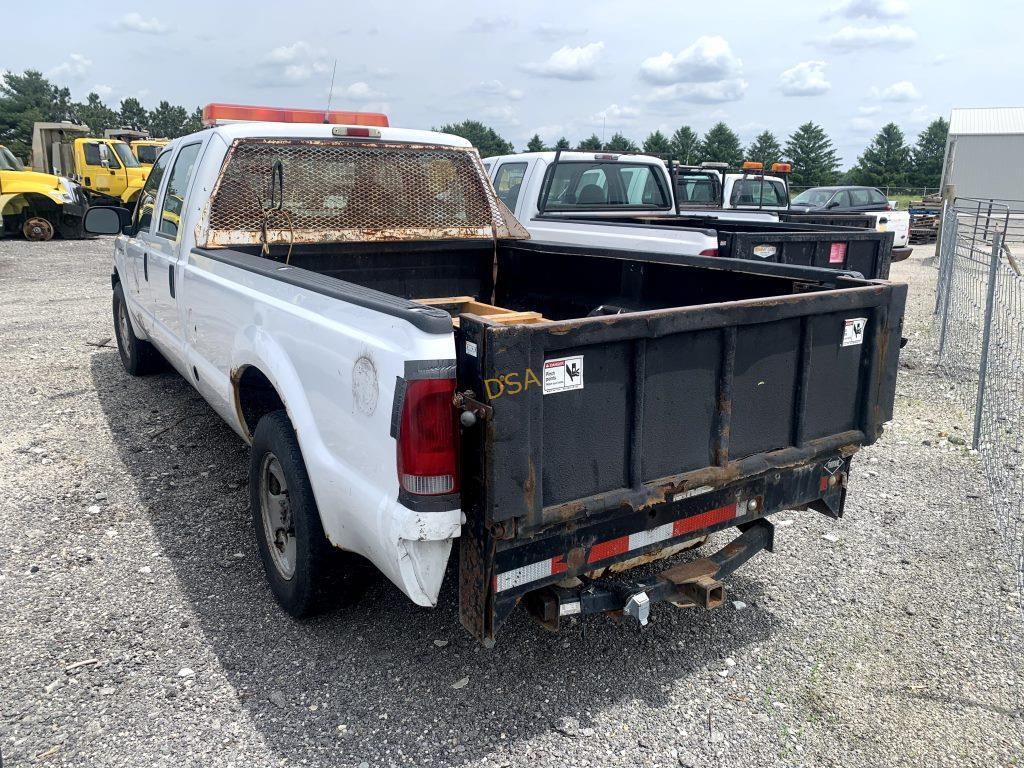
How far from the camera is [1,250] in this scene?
57.0 ft

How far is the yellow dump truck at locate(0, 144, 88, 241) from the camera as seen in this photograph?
714 inches

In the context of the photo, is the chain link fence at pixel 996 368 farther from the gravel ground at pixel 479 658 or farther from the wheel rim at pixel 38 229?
the wheel rim at pixel 38 229

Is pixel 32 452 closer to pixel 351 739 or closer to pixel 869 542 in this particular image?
pixel 351 739

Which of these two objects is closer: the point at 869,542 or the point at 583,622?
the point at 583,622

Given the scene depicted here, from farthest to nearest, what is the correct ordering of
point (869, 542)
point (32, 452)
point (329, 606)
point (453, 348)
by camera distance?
1. point (32, 452)
2. point (869, 542)
3. point (329, 606)
4. point (453, 348)

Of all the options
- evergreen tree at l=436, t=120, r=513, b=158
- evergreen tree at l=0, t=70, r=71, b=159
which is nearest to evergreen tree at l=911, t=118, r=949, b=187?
evergreen tree at l=436, t=120, r=513, b=158

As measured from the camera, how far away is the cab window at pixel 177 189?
188 inches

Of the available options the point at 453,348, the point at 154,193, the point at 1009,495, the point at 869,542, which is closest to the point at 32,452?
the point at 154,193

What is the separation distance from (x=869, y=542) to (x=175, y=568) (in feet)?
11.5

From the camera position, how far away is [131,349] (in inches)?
277

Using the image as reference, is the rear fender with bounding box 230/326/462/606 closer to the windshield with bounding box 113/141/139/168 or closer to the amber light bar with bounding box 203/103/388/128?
the amber light bar with bounding box 203/103/388/128

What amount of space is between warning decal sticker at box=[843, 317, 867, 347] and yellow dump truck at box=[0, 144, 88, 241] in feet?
62.2

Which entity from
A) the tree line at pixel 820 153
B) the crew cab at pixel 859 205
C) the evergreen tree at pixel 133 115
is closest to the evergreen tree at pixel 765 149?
the tree line at pixel 820 153

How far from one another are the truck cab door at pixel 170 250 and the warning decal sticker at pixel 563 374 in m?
2.85
